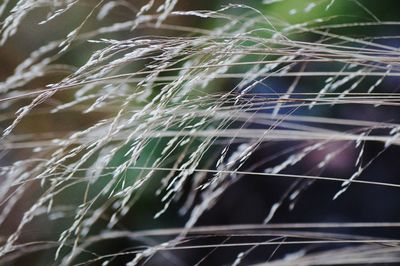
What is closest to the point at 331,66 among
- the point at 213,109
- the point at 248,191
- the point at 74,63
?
the point at 248,191

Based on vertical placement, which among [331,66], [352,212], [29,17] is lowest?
[352,212]

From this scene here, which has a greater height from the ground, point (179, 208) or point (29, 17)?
point (29, 17)

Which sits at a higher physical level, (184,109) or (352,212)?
(184,109)

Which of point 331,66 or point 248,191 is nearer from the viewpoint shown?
point 331,66

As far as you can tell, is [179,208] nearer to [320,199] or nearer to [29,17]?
[320,199]

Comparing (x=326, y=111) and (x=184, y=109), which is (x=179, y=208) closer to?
(x=326, y=111)

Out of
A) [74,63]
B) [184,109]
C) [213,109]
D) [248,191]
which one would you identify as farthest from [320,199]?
[213,109]

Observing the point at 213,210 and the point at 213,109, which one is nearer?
the point at 213,109

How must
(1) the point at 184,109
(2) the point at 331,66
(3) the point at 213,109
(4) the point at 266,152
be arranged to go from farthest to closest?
(4) the point at 266,152, (2) the point at 331,66, (1) the point at 184,109, (3) the point at 213,109

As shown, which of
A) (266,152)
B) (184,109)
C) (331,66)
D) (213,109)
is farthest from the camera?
(266,152)
